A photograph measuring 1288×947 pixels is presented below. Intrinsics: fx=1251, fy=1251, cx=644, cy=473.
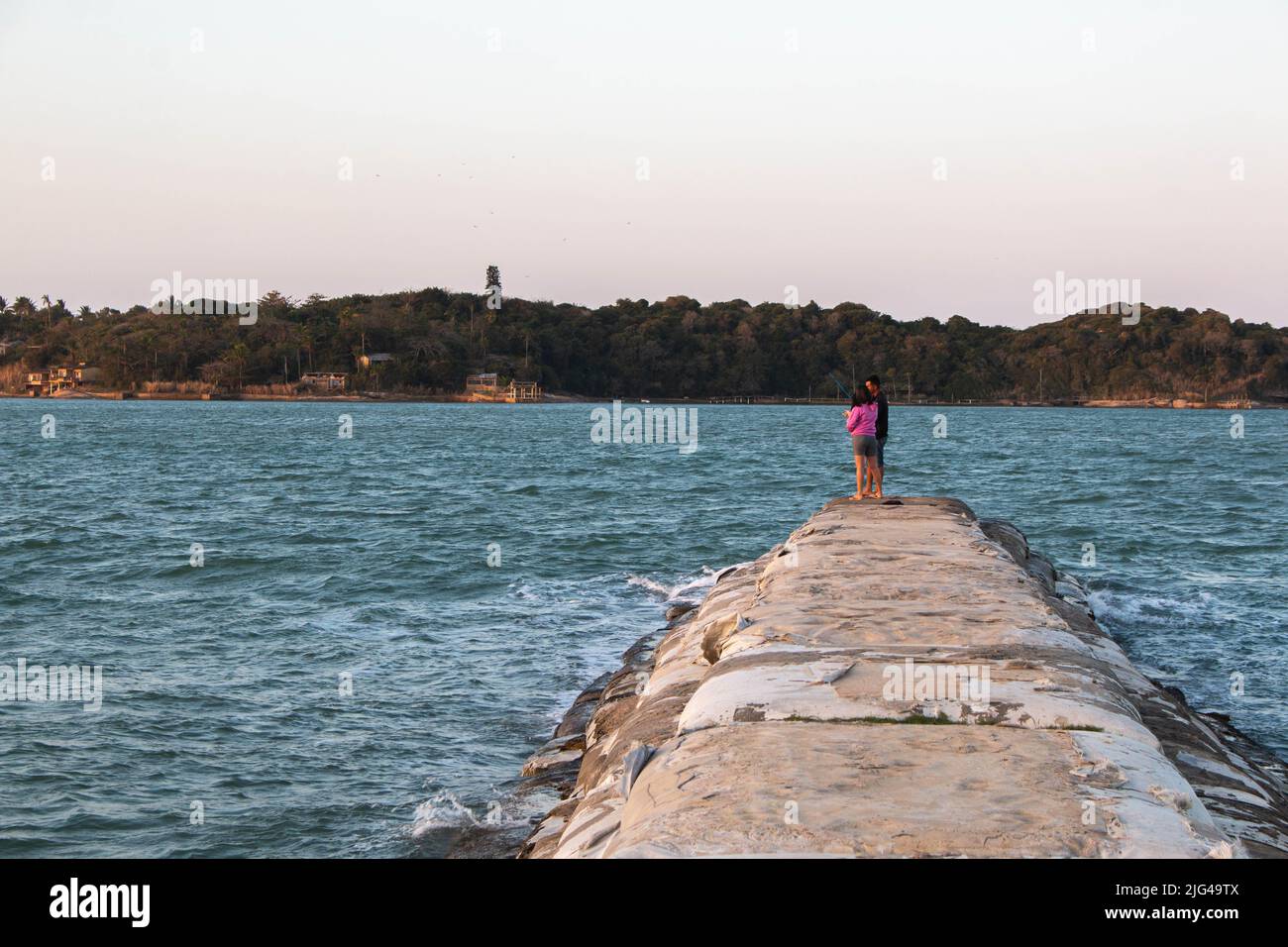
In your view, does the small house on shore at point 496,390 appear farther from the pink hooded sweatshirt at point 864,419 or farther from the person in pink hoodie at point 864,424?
the pink hooded sweatshirt at point 864,419

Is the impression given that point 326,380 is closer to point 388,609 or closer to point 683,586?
point 683,586

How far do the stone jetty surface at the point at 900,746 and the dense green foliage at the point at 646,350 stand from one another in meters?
155

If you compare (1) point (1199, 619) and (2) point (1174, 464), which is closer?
(1) point (1199, 619)

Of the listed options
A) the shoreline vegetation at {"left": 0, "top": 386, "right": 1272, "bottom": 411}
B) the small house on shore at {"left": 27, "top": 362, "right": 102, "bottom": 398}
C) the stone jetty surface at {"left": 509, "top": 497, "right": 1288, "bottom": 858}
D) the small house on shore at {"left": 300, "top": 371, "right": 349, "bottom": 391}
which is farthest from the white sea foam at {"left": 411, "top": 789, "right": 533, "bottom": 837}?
the small house on shore at {"left": 27, "top": 362, "right": 102, "bottom": 398}

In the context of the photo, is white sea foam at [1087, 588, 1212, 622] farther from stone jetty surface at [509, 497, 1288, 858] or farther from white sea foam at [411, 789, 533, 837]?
white sea foam at [411, 789, 533, 837]

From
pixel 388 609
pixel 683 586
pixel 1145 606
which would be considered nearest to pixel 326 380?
pixel 683 586

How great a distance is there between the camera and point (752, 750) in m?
5.83

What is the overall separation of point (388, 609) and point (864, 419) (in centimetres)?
707

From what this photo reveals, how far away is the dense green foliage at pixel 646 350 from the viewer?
16125 cm
